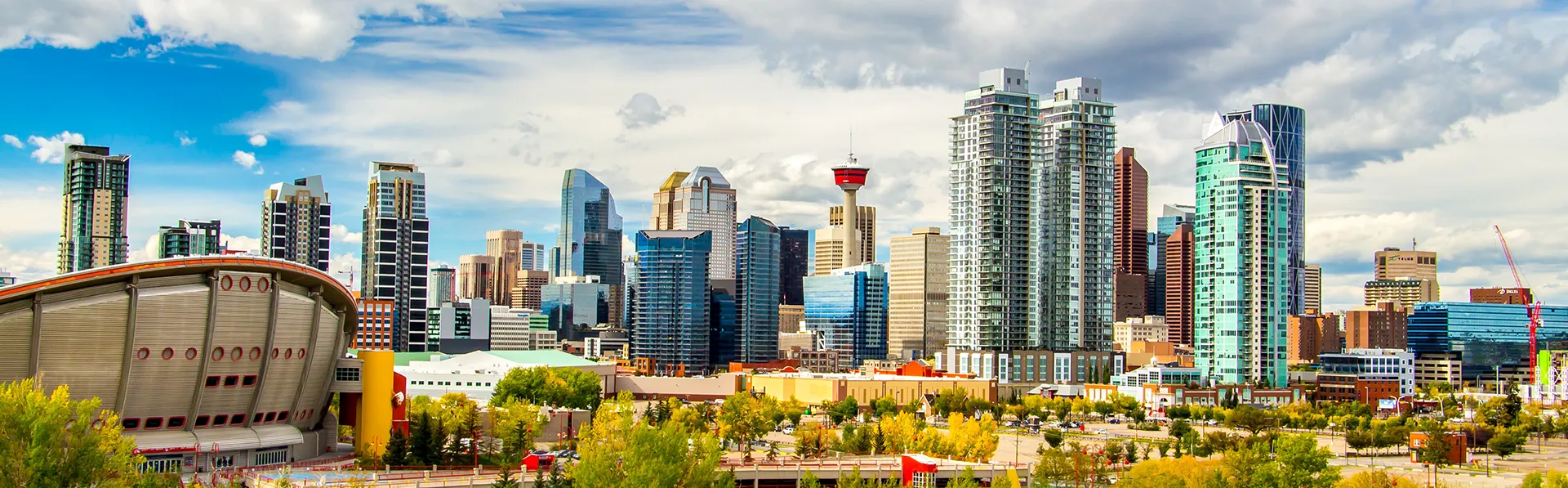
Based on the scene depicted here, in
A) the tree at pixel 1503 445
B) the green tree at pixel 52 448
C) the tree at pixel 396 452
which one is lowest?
the tree at pixel 1503 445

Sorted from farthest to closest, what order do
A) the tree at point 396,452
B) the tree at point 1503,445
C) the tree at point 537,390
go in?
1. the tree at point 537,390
2. the tree at point 1503,445
3. the tree at point 396,452

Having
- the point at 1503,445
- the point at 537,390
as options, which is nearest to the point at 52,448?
the point at 537,390

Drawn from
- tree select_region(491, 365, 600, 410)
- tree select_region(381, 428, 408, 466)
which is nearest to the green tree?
tree select_region(381, 428, 408, 466)

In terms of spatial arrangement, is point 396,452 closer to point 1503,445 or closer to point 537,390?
point 537,390

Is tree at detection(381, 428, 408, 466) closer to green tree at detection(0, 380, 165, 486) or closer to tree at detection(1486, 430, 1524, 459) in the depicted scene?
green tree at detection(0, 380, 165, 486)

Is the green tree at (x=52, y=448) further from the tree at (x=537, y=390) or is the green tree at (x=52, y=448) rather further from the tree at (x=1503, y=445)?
the tree at (x=1503, y=445)

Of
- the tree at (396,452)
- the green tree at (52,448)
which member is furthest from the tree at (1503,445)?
the green tree at (52,448)

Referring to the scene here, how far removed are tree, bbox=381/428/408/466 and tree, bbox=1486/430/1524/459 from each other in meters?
107

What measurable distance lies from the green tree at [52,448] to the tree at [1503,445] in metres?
127

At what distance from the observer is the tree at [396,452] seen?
4247 inches

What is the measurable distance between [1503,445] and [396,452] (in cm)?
10877

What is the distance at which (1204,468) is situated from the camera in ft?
363

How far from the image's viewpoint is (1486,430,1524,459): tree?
161 m

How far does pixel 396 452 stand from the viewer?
354 feet
